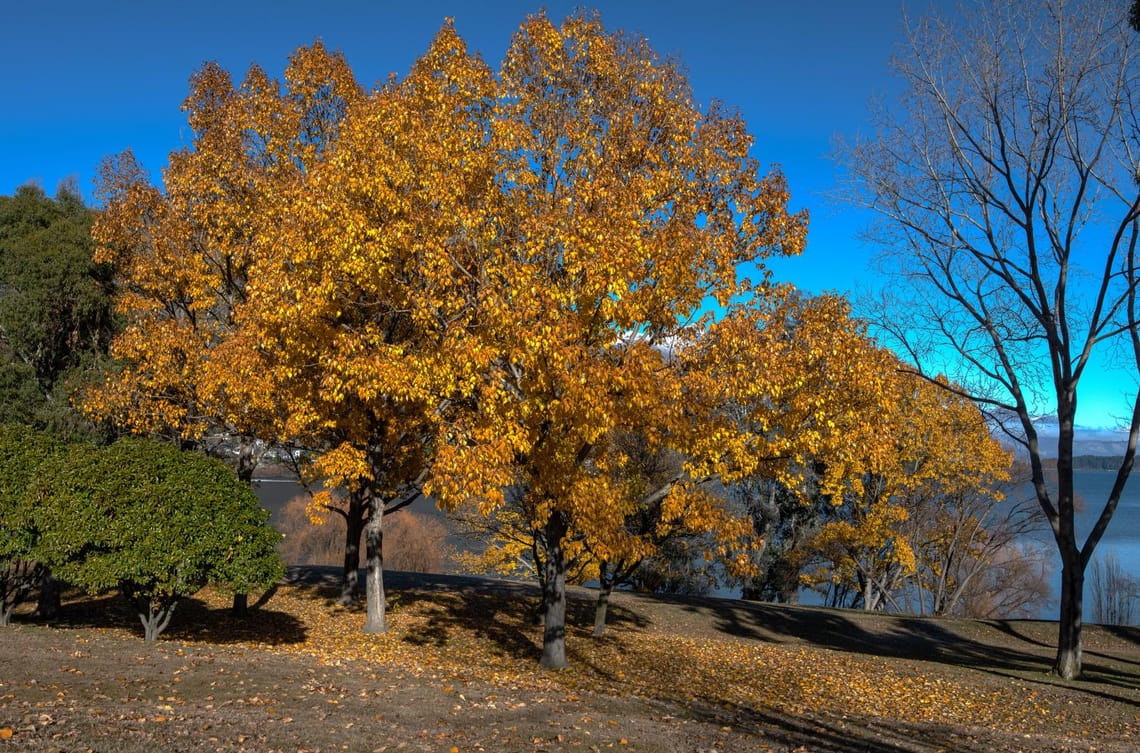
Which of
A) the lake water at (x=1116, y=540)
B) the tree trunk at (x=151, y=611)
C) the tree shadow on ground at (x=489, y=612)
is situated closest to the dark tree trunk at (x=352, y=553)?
the tree shadow on ground at (x=489, y=612)

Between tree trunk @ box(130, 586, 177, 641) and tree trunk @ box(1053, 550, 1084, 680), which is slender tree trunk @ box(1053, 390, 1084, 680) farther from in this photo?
tree trunk @ box(130, 586, 177, 641)

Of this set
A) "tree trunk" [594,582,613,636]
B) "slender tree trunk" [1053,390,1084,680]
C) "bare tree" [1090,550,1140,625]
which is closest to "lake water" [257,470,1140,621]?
"bare tree" [1090,550,1140,625]

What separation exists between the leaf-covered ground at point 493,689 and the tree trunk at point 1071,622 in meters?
0.48

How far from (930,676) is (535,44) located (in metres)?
13.8

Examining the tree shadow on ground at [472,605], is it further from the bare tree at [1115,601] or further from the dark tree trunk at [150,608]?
the bare tree at [1115,601]

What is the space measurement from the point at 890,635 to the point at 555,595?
15011 millimetres

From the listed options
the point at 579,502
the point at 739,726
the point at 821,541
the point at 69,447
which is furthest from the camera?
the point at 821,541

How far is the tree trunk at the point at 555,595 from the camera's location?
1352cm

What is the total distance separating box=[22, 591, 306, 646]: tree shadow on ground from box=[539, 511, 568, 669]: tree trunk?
211 inches

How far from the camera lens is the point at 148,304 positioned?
1762 centimetres

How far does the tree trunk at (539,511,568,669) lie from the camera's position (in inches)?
532

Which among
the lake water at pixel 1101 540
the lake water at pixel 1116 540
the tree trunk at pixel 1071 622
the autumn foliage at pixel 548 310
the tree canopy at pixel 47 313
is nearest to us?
the autumn foliage at pixel 548 310

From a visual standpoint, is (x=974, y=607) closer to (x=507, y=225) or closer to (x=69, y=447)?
(x=507, y=225)

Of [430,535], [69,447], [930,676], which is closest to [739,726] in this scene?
[930,676]
